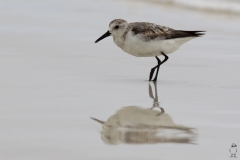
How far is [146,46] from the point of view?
7.32 metres

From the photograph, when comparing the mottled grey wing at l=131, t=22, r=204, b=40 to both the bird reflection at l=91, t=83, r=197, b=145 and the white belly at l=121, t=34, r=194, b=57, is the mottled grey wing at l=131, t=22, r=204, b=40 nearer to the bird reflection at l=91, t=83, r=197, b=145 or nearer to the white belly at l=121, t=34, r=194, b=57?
the white belly at l=121, t=34, r=194, b=57

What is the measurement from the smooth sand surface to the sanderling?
1.07 feet

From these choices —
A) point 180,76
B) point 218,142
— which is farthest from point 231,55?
point 218,142

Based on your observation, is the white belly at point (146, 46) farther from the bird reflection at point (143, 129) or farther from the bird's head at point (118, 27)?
the bird reflection at point (143, 129)

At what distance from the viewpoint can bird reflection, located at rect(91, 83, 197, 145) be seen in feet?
15.1

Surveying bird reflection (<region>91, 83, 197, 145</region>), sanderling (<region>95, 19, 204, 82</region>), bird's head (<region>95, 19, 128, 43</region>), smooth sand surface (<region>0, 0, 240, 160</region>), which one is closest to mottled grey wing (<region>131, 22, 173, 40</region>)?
sanderling (<region>95, 19, 204, 82</region>)

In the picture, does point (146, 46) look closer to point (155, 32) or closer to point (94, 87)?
point (155, 32)

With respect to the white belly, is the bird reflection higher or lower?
lower

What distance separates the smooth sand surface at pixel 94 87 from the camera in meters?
4.42

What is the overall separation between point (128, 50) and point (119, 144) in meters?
3.01

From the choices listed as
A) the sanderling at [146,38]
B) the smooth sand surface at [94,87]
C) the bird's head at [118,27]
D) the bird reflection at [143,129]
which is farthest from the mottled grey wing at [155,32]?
the bird reflection at [143,129]

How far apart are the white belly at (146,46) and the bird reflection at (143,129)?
1.71 m

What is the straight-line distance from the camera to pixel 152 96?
6379 mm

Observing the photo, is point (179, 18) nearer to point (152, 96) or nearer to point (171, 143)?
point (152, 96)
